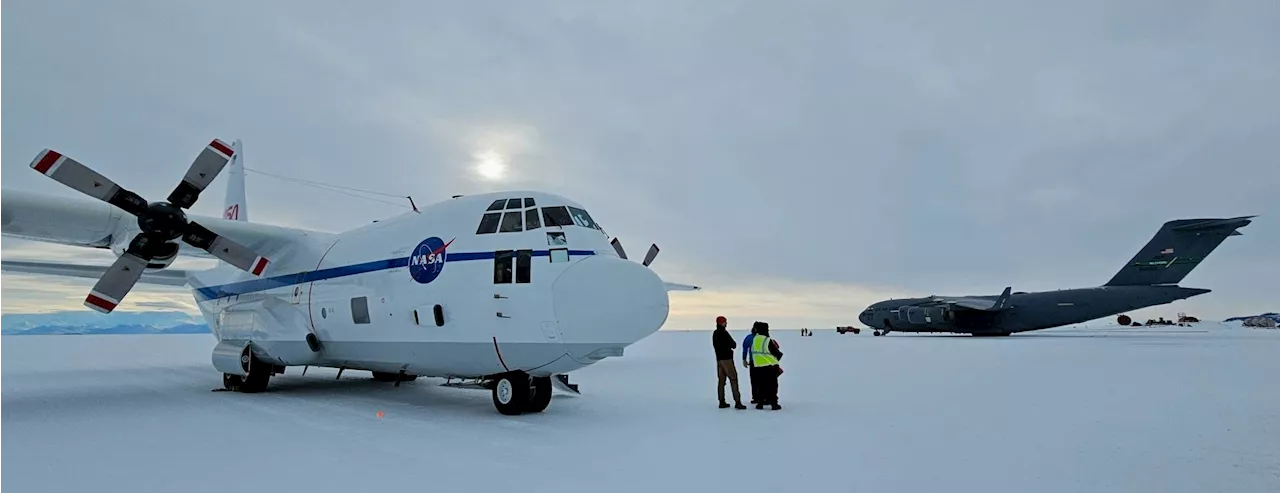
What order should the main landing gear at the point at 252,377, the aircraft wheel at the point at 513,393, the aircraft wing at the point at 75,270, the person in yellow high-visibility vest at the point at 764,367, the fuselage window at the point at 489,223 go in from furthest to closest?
the aircraft wing at the point at 75,270 → the main landing gear at the point at 252,377 → the person in yellow high-visibility vest at the point at 764,367 → the fuselage window at the point at 489,223 → the aircraft wheel at the point at 513,393

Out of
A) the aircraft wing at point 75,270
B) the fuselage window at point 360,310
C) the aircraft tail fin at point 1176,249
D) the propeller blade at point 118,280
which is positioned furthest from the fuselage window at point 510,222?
the aircraft tail fin at point 1176,249

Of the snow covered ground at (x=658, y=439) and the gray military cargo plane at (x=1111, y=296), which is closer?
the snow covered ground at (x=658, y=439)

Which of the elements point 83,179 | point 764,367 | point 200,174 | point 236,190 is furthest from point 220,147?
point 764,367

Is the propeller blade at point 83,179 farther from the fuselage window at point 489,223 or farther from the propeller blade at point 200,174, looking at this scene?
the fuselage window at point 489,223

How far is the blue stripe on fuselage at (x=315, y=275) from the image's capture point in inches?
379

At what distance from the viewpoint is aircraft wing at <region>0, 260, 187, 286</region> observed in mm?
14125

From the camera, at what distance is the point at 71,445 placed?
737 centimetres

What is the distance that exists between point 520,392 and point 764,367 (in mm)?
3735

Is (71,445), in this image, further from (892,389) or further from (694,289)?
(694,289)

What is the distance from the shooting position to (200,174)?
10984 millimetres

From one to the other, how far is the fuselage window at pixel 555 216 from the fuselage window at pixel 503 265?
66cm

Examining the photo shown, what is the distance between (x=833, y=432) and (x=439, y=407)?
6056mm

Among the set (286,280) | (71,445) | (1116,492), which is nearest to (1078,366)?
(1116,492)

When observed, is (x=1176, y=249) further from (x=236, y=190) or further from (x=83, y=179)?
(x=83, y=179)
